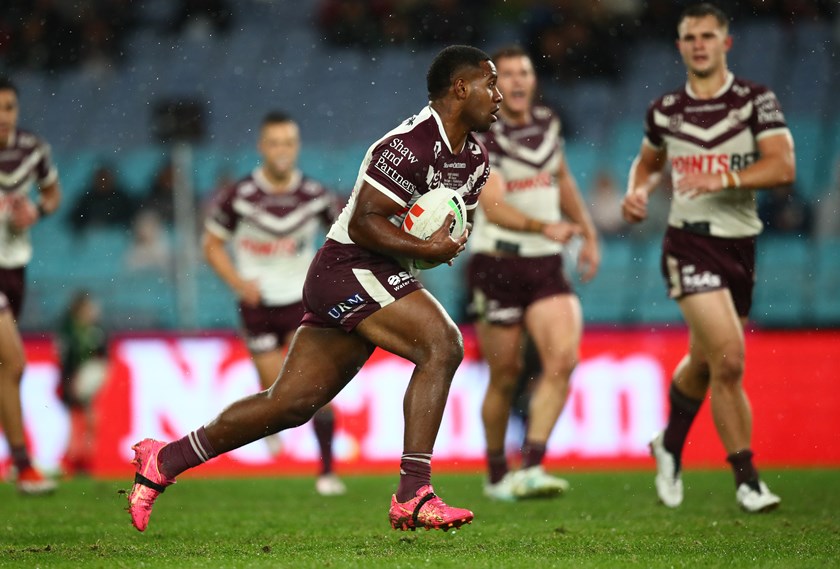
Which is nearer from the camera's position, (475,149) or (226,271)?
(475,149)

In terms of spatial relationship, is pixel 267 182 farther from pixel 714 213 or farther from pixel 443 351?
pixel 443 351

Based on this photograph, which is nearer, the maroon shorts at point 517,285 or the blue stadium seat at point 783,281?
the maroon shorts at point 517,285

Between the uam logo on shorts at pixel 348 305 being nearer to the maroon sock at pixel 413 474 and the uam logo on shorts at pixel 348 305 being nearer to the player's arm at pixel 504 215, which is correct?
the maroon sock at pixel 413 474

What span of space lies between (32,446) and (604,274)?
5.87 metres

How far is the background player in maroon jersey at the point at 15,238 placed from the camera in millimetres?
8242

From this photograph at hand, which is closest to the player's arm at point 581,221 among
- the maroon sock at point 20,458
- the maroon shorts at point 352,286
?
the maroon shorts at point 352,286

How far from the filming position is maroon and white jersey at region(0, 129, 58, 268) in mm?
8641

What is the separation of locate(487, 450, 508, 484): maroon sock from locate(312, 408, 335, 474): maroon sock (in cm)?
134

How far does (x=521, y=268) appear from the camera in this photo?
8.12m

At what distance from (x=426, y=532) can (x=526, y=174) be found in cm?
306

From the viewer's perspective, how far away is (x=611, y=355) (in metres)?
11.2

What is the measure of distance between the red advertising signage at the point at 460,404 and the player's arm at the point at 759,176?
4.35 m

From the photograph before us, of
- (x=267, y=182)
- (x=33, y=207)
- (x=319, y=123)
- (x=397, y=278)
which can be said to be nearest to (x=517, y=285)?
(x=267, y=182)

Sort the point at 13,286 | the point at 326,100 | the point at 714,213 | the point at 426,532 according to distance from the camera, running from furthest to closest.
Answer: the point at 326,100 → the point at 13,286 → the point at 714,213 → the point at 426,532
